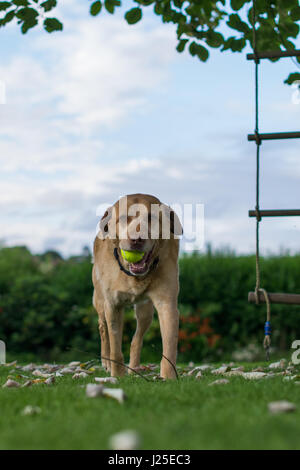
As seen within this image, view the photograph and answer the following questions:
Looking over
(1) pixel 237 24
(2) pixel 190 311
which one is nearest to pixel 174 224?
(1) pixel 237 24

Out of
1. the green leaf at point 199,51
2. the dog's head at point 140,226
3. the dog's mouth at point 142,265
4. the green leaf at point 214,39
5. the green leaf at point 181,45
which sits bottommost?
the dog's mouth at point 142,265

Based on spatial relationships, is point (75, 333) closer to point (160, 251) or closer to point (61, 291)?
point (61, 291)

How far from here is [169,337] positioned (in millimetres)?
4832

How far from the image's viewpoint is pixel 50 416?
9.45ft

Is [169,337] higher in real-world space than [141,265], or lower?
lower

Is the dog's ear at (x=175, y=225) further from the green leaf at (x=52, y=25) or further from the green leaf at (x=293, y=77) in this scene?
the green leaf at (x=293, y=77)

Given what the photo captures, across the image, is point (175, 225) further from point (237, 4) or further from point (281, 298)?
point (237, 4)

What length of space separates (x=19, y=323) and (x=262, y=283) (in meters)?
4.91

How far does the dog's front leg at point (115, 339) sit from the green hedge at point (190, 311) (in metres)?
5.58

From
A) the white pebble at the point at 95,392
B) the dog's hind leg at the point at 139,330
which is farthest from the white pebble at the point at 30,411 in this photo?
the dog's hind leg at the point at 139,330

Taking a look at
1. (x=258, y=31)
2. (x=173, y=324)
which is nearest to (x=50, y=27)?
(x=258, y=31)

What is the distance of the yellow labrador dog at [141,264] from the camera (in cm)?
475

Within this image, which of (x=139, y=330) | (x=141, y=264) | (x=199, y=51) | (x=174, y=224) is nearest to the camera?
(x=141, y=264)

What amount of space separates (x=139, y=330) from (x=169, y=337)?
1.04 m
